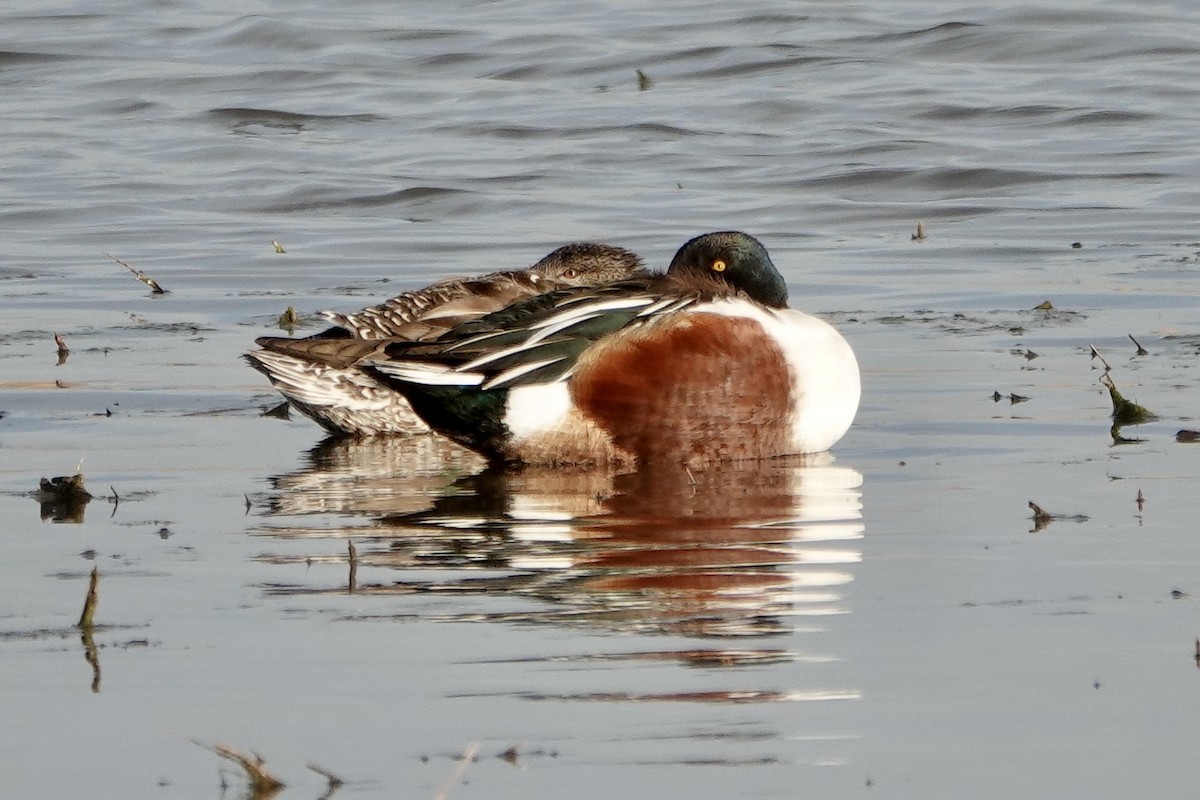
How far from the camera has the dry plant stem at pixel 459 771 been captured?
371 cm

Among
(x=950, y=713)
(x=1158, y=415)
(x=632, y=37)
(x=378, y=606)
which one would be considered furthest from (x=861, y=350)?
(x=632, y=37)

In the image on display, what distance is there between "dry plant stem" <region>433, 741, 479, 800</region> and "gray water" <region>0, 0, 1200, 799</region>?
24 millimetres

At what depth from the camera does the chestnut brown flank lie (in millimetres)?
7137

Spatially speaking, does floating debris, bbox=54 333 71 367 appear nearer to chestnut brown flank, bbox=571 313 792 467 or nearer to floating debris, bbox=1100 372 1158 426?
chestnut brown flank, bbox=571 313 792 467

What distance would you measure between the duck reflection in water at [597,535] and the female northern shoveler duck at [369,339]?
0.23m

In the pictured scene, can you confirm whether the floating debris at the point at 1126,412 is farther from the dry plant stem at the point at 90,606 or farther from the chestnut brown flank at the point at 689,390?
the dry plant stem at the point at 90,606

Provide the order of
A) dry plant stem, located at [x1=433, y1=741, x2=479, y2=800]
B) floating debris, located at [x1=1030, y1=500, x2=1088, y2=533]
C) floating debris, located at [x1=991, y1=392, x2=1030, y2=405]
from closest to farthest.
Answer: dry plant stem, located at [x1=433, y1=741, x2=479, y2=800]
floating debris, located at [x1=1030, y1=500, x2=1088, y2=533]
floating debris, located at [x1=991, y1=392, x2=1030, y2=405]

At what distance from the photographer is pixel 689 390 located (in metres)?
7.19

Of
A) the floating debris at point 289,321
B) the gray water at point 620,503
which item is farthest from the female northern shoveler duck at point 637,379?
the floating debris at point 289,321

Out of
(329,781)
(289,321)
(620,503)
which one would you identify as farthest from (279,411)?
(329,781)

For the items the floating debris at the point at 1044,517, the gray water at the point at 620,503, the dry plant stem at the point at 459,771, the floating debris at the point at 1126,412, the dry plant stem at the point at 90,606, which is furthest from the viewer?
the floating debris at the point at 1126,412

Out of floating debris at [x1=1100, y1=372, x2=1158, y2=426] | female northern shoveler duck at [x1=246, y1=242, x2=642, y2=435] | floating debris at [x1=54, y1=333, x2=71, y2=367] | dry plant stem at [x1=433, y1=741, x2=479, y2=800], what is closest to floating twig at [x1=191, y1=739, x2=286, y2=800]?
dry plant stem at [x1=433, y1=741, x2=479, y2=800]

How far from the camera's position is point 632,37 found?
75.8 ft

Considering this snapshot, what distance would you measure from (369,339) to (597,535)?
7.42ft
